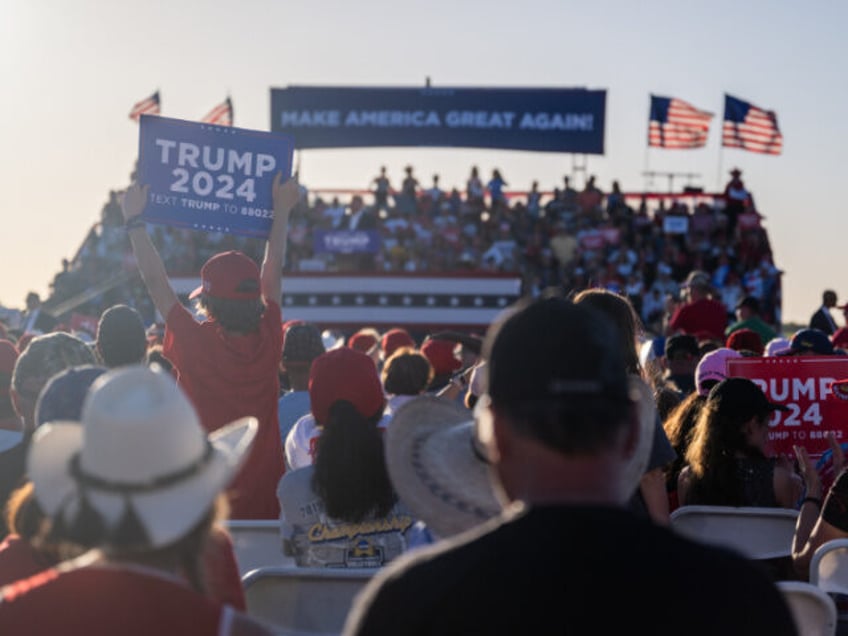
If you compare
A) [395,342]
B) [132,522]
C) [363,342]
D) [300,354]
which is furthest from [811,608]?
[363,342]

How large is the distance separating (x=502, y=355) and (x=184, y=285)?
2081 cm

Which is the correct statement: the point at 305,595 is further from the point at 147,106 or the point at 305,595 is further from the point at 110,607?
the point at 147,106

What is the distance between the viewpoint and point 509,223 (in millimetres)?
29656

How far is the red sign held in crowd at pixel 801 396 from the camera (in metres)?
6.80

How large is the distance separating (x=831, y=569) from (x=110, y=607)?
3140 mm

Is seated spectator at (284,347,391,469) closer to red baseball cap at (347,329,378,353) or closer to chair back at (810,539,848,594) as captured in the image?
chair back at (810,539,848,594)

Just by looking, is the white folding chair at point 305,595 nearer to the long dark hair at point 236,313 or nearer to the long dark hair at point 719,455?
the long dark hair at point 236,313

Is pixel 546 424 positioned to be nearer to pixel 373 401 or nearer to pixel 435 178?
pixel 373 401

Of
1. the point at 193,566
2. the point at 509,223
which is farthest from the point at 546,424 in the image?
the point at 509,223

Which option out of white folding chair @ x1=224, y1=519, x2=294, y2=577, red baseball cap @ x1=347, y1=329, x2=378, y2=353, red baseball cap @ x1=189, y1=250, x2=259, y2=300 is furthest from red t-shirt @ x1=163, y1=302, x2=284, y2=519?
red baseball cap @ x1=347, y1=329, x2=378, y2=353

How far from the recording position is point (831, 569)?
16.0 ft

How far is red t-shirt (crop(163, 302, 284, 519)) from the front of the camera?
18.3 ft

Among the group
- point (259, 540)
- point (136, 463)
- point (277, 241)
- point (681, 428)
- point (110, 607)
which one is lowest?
point (259, 540)

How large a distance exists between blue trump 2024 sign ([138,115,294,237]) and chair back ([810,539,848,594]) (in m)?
3.59
